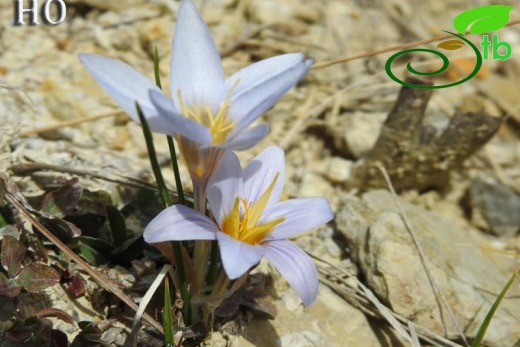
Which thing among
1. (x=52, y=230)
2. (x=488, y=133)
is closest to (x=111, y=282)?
(x=52, y=230)

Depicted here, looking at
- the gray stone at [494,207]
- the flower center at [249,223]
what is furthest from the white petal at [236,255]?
the gray stone at [494,207]

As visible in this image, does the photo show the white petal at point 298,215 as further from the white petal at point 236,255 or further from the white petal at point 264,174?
the white petal at point 236,255

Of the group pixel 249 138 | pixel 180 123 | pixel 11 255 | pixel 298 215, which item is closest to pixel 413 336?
pixel 298 215

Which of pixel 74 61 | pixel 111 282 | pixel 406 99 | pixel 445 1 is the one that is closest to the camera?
pixel 111 282

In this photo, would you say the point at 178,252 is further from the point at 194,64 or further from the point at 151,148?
the point at 194,64

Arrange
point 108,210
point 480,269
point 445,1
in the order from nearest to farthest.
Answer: point 108,210
point 480,269
point 445,1

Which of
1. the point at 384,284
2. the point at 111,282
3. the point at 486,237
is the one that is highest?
the point at 111,282

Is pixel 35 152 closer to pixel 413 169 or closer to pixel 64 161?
pixel 64 161

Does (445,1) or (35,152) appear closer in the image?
(35,152)
